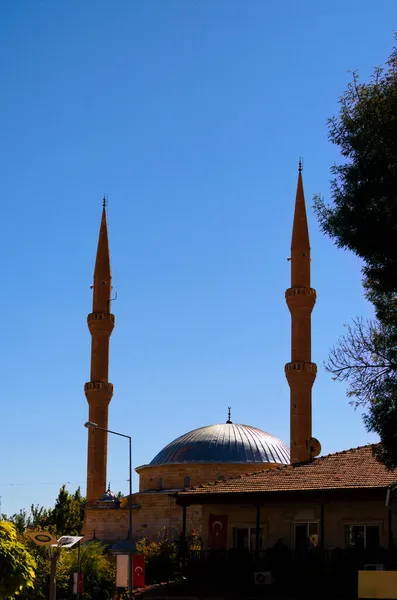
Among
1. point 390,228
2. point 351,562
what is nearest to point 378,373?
point 390,228

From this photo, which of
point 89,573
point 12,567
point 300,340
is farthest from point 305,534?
point 12,567

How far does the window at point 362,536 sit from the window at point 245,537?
118 inches

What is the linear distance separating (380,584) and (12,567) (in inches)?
168

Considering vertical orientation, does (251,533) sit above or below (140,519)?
above

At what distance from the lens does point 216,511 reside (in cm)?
2998

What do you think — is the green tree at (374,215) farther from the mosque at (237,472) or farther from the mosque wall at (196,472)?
the mosque wall at (196,472)

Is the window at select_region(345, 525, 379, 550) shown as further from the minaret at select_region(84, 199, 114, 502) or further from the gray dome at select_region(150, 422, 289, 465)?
the minaret at select_region(84, 199, 114, 502)

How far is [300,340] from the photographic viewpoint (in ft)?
146

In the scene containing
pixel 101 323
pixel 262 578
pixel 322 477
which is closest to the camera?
pixel 262 578

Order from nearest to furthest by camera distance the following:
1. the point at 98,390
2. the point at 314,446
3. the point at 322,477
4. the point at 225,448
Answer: the point at 322,477, the point at 314,446, the point at 98,390, the point at 225,448

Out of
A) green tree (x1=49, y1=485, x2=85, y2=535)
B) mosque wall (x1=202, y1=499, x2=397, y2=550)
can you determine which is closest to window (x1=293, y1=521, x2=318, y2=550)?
mosque wall (x1=202, y1=499, x2=397, y2=550)

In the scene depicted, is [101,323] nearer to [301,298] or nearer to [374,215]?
[301,298]

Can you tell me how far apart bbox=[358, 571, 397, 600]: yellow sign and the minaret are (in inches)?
1564

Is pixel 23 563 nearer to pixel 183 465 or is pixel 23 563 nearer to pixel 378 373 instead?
pixel 378 373
